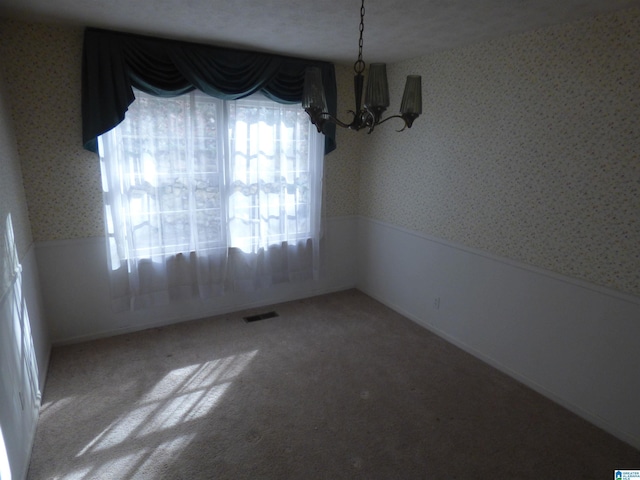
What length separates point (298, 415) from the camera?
244cm

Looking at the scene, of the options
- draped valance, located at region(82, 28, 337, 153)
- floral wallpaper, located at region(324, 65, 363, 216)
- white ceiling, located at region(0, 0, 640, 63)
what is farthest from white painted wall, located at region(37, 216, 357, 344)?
white ceiling, located at region(0, 0, 640, 63)

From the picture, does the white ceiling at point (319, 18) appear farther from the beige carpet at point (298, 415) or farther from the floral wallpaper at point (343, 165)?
the beige carpet at point (298, 415)

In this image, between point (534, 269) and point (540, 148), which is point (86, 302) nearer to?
point (534, 269)

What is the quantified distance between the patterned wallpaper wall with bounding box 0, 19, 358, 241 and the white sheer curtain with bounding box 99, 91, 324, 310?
18 centimetres

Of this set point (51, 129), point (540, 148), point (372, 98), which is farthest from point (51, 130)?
point (540, 148)

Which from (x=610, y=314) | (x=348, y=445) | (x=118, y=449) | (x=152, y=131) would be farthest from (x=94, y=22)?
(x=610, y=314)

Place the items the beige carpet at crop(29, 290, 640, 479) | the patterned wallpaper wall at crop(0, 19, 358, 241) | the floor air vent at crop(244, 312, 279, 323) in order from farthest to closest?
1. the floor air vent at crop(244, 312, 279, 323)
2. the patterned wallpaper wall at crop(0, 19, 358, 241)
3. the beige carpet at crop(29, 290, 640, 479)

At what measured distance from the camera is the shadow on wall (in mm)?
1713

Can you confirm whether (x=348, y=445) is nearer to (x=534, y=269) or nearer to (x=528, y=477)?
(x=528, y=477)

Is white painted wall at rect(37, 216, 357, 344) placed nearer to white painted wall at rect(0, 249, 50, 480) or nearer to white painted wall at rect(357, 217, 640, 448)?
white painted wall at rect(0, 249, 50, 480)

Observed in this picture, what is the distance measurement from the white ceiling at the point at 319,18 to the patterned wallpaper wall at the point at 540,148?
194mm

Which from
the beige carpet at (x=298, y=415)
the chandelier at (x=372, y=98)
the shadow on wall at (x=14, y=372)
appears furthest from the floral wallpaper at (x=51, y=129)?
the chandelier at (x=372, y=98)

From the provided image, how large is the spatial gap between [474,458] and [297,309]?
226cm

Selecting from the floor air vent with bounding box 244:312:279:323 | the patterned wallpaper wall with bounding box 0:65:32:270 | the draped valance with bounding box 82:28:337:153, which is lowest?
the floor air vent with bounding box 244:312:279:323
